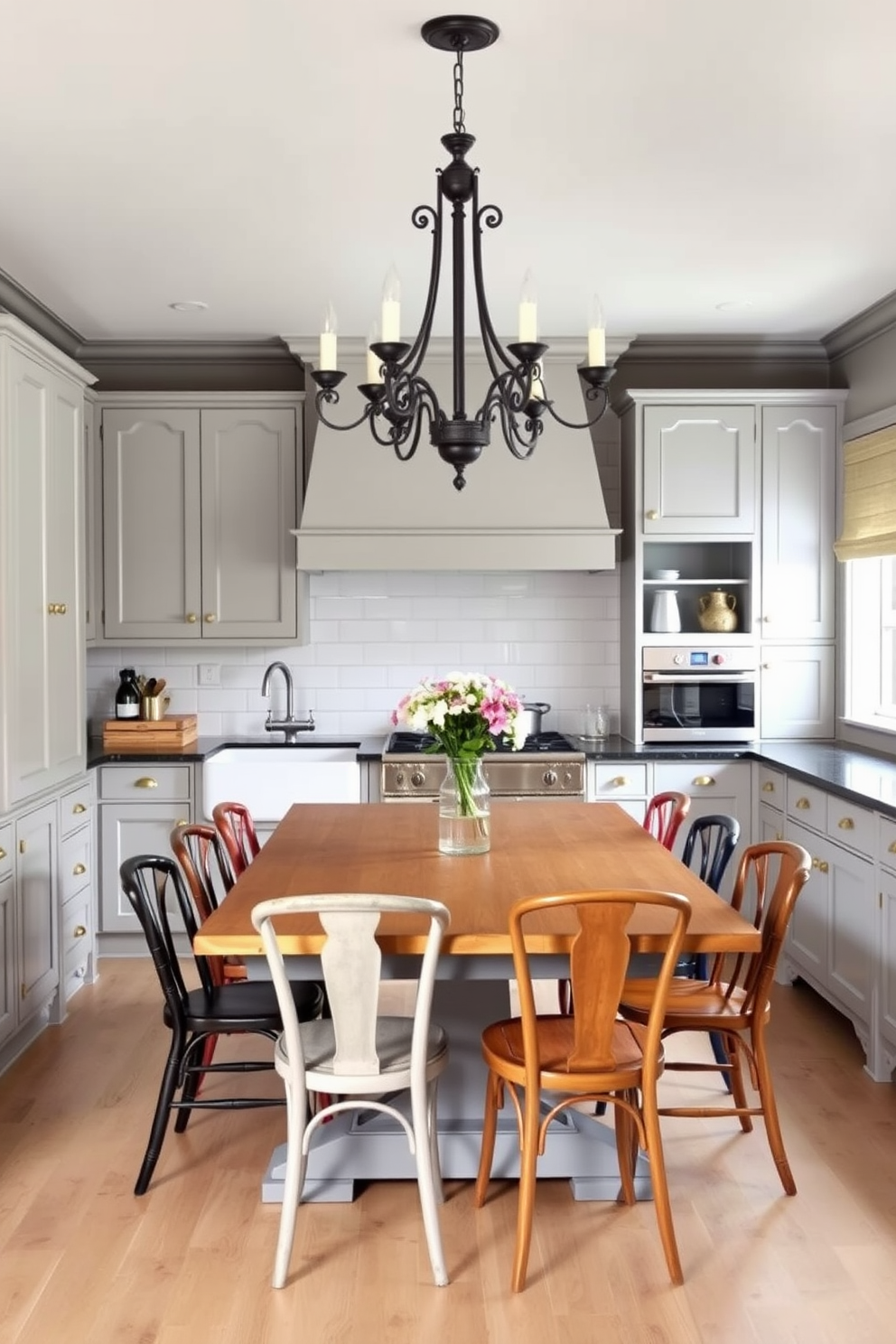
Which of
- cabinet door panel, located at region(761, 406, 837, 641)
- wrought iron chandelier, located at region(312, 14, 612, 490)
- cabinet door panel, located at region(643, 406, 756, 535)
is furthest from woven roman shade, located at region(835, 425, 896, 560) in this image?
wrought iron chandelier, located at region(312, 14, 612, 490)

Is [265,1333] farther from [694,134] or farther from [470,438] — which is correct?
[694,134]

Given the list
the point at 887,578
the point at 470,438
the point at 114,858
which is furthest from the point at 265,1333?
the point at 887,578

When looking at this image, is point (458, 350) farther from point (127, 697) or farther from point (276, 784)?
point (127, 697)

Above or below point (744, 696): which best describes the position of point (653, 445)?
above

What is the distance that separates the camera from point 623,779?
16.9ft

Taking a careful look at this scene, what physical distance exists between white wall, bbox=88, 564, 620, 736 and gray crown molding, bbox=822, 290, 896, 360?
1420 mm

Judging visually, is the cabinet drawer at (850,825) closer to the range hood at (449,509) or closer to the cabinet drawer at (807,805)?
the cabinet drawer at (807,805)

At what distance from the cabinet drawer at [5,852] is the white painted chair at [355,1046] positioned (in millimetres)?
1429

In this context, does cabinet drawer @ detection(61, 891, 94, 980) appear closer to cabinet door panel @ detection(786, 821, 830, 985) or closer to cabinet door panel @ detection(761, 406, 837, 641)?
cabinet door panel @ detection(786, 821, 830, 985)

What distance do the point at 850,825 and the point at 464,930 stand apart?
195cm

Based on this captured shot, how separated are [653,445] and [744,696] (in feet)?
3.84

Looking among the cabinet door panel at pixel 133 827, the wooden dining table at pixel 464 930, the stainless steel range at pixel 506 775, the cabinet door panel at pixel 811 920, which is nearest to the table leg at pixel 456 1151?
the wooden dining table at pixel 464 930

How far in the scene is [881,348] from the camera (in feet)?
16.4

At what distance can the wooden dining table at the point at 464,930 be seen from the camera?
259 centimetres
